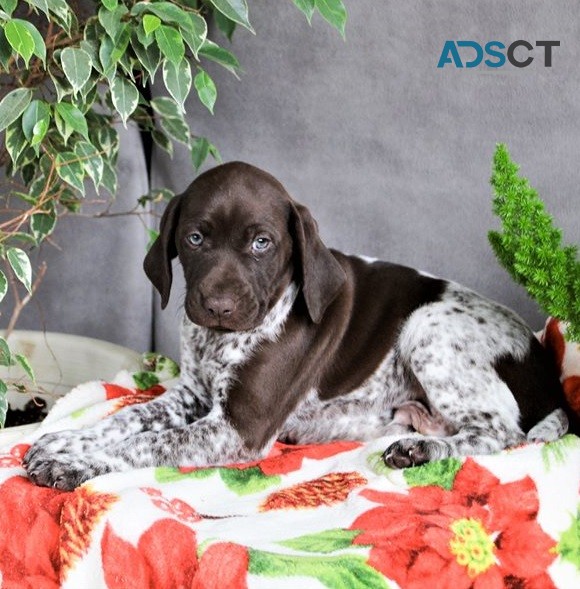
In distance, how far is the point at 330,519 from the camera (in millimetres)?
2877

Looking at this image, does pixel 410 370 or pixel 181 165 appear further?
pixel 181 165

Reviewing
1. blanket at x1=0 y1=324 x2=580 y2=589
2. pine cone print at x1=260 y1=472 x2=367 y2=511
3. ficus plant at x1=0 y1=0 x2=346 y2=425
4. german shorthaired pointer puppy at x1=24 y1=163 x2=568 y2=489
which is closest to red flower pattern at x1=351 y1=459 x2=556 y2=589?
blanket at x1=0 y1=324 x2=580 y2=589

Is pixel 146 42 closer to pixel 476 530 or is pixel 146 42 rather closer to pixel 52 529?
pixel 52 529

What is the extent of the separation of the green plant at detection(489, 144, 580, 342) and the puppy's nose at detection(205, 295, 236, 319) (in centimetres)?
90

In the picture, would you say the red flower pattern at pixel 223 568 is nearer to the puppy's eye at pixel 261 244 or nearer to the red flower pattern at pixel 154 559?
the red flower pattern at pixel 154 559

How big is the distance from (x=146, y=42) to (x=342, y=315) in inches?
48.7

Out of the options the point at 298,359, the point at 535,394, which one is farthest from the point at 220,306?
the point at 535,394

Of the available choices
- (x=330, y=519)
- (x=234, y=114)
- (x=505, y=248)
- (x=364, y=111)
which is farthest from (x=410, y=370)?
(x=234, y=114)

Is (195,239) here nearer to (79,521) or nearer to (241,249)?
(241,249)

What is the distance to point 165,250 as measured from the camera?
348 centimetres

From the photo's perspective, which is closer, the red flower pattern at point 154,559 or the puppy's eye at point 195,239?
the red flower pattern at point 154,559

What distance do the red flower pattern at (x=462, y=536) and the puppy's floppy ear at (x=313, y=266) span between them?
727 mm

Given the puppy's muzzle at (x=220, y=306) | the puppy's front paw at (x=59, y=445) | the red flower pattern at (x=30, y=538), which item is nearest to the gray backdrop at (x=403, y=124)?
the puppy's muzzle at (x=220, y=306)

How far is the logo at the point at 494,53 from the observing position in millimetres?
4062
